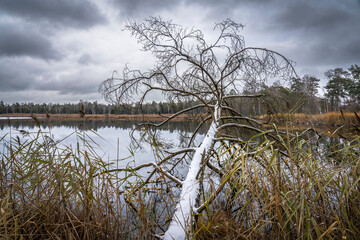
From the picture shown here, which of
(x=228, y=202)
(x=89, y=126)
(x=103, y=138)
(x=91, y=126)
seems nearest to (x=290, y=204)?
(x=228, y=202)

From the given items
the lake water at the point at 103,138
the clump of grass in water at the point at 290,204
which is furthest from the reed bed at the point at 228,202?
the lake water at the point at 103,138

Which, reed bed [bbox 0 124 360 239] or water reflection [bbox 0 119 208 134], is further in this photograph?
water reflection [bbox 0 119 208 134]

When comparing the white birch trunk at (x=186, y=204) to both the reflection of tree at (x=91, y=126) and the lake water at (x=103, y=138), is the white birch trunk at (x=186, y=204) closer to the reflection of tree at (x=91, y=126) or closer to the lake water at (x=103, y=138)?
A: the lake water at (x=103, y=138)

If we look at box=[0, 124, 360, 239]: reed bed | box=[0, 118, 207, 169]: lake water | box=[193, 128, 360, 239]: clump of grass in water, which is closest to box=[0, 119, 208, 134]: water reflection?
box=[0, 118, 207, 169]: lake water

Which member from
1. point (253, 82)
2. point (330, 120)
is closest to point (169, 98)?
point (253, 82)

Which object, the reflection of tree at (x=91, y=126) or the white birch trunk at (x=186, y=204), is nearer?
the white birch trunk at (x=186, y=204)

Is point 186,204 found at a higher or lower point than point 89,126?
lower

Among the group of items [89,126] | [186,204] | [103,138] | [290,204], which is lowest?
[186,204]

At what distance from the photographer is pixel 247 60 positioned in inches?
128

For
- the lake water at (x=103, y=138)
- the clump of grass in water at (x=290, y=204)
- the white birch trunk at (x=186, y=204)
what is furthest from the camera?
the lake water at (x=103, y=138)

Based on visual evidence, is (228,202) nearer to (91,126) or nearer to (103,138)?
(103,138)

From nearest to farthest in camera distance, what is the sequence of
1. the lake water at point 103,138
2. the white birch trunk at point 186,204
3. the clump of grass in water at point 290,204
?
the clump of grass in water at point 290,204 < the white birch trunk at point 186,204 < the lake water at point 103,138

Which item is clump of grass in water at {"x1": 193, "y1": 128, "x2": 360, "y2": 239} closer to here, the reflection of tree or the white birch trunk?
the white birch trunk

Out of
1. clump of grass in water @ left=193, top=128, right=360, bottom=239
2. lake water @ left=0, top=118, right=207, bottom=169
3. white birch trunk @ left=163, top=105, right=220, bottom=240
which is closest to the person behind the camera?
clump of grass in water @ left=193, top=128, right=360, bottom=239
